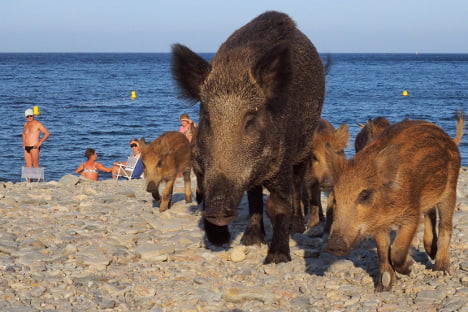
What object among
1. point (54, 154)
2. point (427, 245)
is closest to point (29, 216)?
point (427, 245)

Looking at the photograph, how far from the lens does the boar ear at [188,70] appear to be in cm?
699

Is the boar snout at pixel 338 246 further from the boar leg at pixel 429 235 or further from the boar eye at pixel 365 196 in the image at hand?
the boar leg at pixel 429 235

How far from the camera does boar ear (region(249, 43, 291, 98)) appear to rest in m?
6.78

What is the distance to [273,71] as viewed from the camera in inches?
270

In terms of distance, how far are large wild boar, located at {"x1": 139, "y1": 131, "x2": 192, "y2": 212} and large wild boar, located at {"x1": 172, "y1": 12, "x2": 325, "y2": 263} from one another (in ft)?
11.6

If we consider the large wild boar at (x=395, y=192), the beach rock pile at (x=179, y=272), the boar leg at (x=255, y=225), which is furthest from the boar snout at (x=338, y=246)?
the boar leg at (x=255, y=225)

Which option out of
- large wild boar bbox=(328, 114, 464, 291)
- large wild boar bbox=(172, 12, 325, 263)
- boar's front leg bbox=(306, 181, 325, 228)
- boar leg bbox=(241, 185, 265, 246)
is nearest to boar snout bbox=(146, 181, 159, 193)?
boar's front leg bbox=(306, 181, 325, 228)

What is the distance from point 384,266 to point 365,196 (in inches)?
29.8

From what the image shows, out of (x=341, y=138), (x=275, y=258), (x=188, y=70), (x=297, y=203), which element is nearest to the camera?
(x=188, y=70)

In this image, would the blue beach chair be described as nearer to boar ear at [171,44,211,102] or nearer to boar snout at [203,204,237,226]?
boar ear at [171,44,211,102]

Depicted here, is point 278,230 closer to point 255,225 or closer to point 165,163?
point 255,225

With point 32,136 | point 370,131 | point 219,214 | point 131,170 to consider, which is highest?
point 370,131

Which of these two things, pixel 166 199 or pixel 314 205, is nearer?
pixel 314 205

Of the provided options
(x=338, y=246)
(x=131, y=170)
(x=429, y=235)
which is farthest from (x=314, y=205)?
(x=131, y=170)
